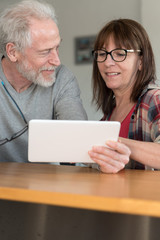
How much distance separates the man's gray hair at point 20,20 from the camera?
189 cm

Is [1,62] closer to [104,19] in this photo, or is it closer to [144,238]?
[144,238]

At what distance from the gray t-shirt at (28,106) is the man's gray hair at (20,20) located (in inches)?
8.4

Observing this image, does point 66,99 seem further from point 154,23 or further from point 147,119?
point 154,23

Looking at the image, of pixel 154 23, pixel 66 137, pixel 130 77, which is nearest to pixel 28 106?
pixel 130 77

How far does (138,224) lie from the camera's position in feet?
3.64

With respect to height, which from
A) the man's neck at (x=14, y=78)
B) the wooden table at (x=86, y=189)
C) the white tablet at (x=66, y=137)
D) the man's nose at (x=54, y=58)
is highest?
the man's nose at (x=54, y=58)

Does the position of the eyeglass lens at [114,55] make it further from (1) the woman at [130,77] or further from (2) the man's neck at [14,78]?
(2) the man's neck at [14,78]

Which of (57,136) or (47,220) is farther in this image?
(47,220)

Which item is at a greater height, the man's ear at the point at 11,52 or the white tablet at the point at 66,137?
the man's ear at the point at 11,52

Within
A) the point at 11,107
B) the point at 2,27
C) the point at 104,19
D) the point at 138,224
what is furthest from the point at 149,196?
the point at 104,19

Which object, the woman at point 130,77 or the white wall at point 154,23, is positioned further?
the white wall at point 154,23

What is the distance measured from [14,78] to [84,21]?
336 cm

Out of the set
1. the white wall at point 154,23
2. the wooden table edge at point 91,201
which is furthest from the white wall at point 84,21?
the wooden table edge at point 91,201

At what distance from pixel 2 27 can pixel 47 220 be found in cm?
116
